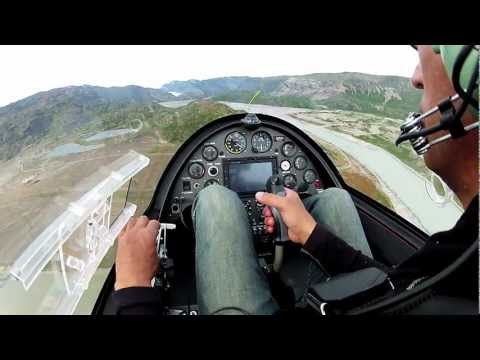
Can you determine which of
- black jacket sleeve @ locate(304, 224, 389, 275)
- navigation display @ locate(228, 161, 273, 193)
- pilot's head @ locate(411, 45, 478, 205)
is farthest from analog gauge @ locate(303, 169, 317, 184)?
pilot's head @ locate(411, 45, 478, 205)

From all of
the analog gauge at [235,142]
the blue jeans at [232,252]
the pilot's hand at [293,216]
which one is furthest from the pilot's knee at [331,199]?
the analog gauge at [235,142]

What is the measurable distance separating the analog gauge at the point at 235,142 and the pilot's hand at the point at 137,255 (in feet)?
3.38

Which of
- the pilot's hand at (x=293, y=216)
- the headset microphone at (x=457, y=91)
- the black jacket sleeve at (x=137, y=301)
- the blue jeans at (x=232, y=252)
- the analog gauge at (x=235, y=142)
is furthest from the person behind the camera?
the analog gauge at (x=235, y=142)

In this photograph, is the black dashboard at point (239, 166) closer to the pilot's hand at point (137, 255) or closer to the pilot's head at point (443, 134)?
the pilot's hand at point (137, 255)

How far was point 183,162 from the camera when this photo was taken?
230cm

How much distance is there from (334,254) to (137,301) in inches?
25.2

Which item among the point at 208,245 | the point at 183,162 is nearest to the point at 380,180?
the point at 183,162

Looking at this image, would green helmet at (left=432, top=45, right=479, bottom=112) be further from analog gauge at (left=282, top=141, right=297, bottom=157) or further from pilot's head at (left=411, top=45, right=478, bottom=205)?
analog gauge at (left=282, top=141, right=297, bottom=157)

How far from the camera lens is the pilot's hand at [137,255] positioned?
3.80ft

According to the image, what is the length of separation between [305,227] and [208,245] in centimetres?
38

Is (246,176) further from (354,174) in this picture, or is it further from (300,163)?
(354,174)

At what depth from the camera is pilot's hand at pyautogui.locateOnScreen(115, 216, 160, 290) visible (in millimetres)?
1158

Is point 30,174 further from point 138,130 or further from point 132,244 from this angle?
point 138,130

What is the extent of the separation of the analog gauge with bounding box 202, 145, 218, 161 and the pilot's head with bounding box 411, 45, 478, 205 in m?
1.59
